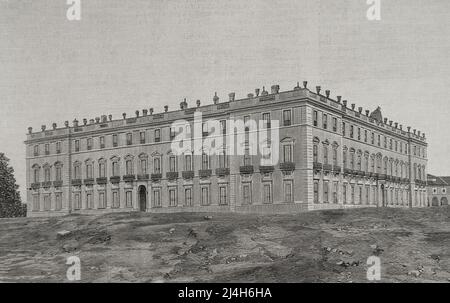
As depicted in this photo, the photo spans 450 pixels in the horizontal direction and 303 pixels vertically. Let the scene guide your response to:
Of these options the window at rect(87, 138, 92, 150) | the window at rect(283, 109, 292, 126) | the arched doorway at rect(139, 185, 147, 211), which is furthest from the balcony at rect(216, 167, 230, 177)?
the window at rect(87, 138, 92, 150)

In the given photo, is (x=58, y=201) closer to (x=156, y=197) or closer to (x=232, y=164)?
(x=156, y=197)

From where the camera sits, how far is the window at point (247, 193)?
40.2 meters

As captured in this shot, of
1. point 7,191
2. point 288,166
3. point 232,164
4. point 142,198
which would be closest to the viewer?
point 288,166

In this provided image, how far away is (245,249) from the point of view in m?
24.1

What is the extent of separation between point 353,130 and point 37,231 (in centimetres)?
2710

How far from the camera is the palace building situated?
38.6 meters

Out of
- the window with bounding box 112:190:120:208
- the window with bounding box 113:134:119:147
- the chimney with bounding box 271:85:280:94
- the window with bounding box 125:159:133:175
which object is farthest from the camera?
the window with bounding box 113:134:119:147

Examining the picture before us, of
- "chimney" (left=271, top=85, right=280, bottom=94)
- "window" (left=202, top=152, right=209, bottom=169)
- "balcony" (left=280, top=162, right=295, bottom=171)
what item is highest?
"chimney" (left=271, top=85, right=280, bottom=94)

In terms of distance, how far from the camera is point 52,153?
5419 centimetres

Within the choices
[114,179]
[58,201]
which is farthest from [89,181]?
[58,201]

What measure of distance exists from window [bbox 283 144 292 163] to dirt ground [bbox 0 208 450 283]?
5.82m

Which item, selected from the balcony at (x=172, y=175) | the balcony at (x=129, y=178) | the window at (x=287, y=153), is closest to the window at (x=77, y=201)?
the balcony at (x=129, y=178)

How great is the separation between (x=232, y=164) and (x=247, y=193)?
268cm

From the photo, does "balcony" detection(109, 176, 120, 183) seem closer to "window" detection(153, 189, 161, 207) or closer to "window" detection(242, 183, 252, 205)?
"window" detection(153, 189, 161, 207)
